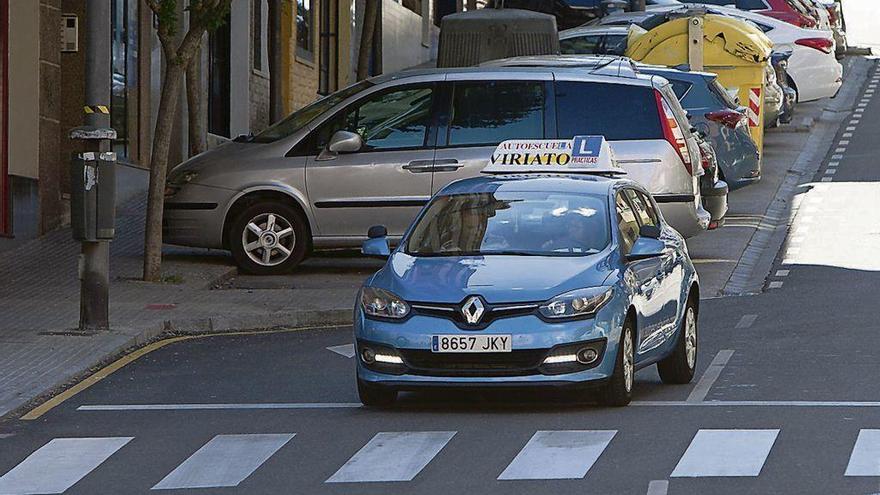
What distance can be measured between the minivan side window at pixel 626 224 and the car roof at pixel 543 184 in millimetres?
117

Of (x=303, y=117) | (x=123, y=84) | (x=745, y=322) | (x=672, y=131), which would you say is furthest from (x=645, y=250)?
(x=123, y=84)

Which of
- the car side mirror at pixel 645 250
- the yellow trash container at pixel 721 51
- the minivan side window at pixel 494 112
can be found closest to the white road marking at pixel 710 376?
the car side mirror at pixel 645 250

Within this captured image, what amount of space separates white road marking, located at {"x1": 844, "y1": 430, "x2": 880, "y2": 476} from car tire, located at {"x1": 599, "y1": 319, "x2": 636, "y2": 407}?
1.57 m

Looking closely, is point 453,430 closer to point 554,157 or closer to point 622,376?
point 622,376

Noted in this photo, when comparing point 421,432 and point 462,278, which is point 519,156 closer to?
point 462,278

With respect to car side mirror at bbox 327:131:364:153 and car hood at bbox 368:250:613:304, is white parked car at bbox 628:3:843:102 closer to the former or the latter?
car side mirror at bbox 327:131:364:153

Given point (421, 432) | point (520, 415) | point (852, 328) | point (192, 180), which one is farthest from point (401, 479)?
point (192, 180)

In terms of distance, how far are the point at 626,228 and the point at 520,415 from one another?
171 centimetres

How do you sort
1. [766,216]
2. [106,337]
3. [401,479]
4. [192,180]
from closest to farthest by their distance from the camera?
[401,479] < [106,337] < [192,180] < [766,216]

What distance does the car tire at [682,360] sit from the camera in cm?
1335

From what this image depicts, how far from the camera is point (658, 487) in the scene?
9602 millimetres

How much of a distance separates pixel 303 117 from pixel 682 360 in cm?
767

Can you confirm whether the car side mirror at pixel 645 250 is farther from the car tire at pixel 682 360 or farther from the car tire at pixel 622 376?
the car tire at pixel 682 360

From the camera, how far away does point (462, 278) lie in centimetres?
1209
